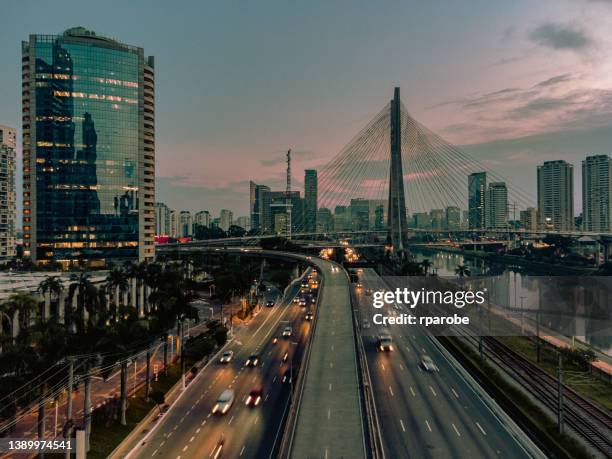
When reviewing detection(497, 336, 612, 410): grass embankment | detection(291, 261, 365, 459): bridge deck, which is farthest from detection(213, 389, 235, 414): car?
detection(497, 336, 612, 410): grass embankment

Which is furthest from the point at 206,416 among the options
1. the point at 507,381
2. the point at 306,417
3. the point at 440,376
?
the point at 507,381

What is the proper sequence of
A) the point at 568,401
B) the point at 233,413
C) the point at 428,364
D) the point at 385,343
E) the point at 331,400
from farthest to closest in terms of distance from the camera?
the point at 385,343
the point at 428,364
the point at 568,401
the point at 233,413
the point at 331,400

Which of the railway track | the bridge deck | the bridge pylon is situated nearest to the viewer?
the bridge deck

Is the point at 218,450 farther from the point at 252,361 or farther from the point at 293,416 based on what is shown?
the point at 252,361

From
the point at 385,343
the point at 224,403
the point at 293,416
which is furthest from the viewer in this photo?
the point at 385,343

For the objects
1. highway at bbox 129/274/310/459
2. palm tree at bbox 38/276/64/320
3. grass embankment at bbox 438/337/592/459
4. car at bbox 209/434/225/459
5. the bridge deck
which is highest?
palm tree at bbox 38/276/64/320

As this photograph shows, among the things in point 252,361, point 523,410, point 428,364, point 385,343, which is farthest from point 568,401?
point 252,361

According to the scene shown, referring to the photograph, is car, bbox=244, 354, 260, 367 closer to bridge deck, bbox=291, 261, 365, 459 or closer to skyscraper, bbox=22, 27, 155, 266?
bridge deck, bbox=291, 261, 365, 459
